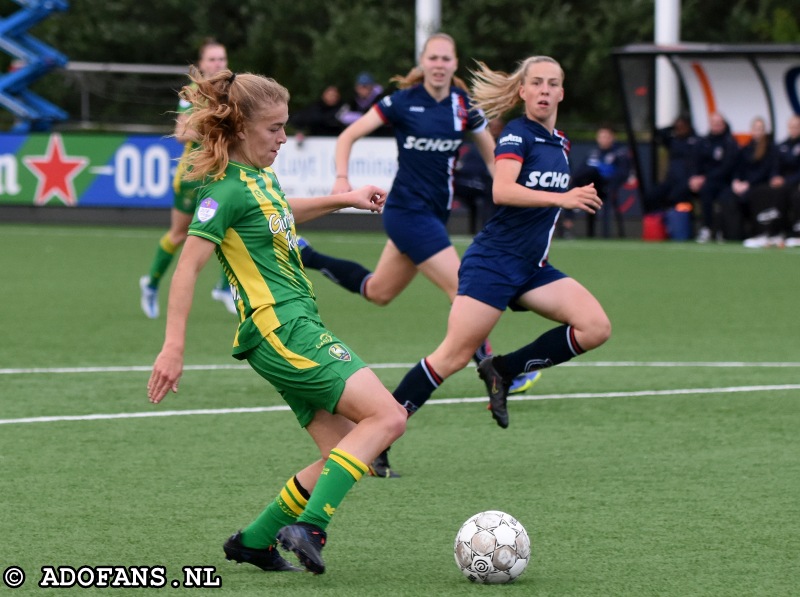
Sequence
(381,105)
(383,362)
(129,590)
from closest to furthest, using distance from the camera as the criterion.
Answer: (129,590), (381,105), (383,362)

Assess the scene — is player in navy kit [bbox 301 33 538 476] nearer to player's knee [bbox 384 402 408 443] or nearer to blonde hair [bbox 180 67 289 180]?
blonde hair [bbox 180 67 289 180]

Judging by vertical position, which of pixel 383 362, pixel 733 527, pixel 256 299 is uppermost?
pixel 256 299

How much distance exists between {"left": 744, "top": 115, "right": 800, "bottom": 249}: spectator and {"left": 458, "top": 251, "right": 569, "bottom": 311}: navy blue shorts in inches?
554

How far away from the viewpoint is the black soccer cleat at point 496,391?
7.74 m

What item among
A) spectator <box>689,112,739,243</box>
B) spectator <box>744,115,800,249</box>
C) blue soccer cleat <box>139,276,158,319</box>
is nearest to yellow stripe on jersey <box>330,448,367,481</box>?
blue soccer cleat <box>139,276,158,319</box>

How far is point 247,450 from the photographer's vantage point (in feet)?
24.6

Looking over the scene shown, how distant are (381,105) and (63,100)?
1225 inches

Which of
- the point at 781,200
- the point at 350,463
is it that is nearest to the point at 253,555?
the point at 350,463

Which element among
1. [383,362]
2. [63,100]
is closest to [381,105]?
[383,362]

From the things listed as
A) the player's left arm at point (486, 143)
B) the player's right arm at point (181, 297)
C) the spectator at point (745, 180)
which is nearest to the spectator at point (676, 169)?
the spectator at point (745, 180)

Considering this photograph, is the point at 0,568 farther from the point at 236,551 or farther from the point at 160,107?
the point at 160,107

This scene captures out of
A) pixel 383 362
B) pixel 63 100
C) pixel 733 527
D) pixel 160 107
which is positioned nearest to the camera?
pixel 733 527

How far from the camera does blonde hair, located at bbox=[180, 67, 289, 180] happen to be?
16.8ft

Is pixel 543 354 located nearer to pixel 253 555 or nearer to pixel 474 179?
pixel 253 555
